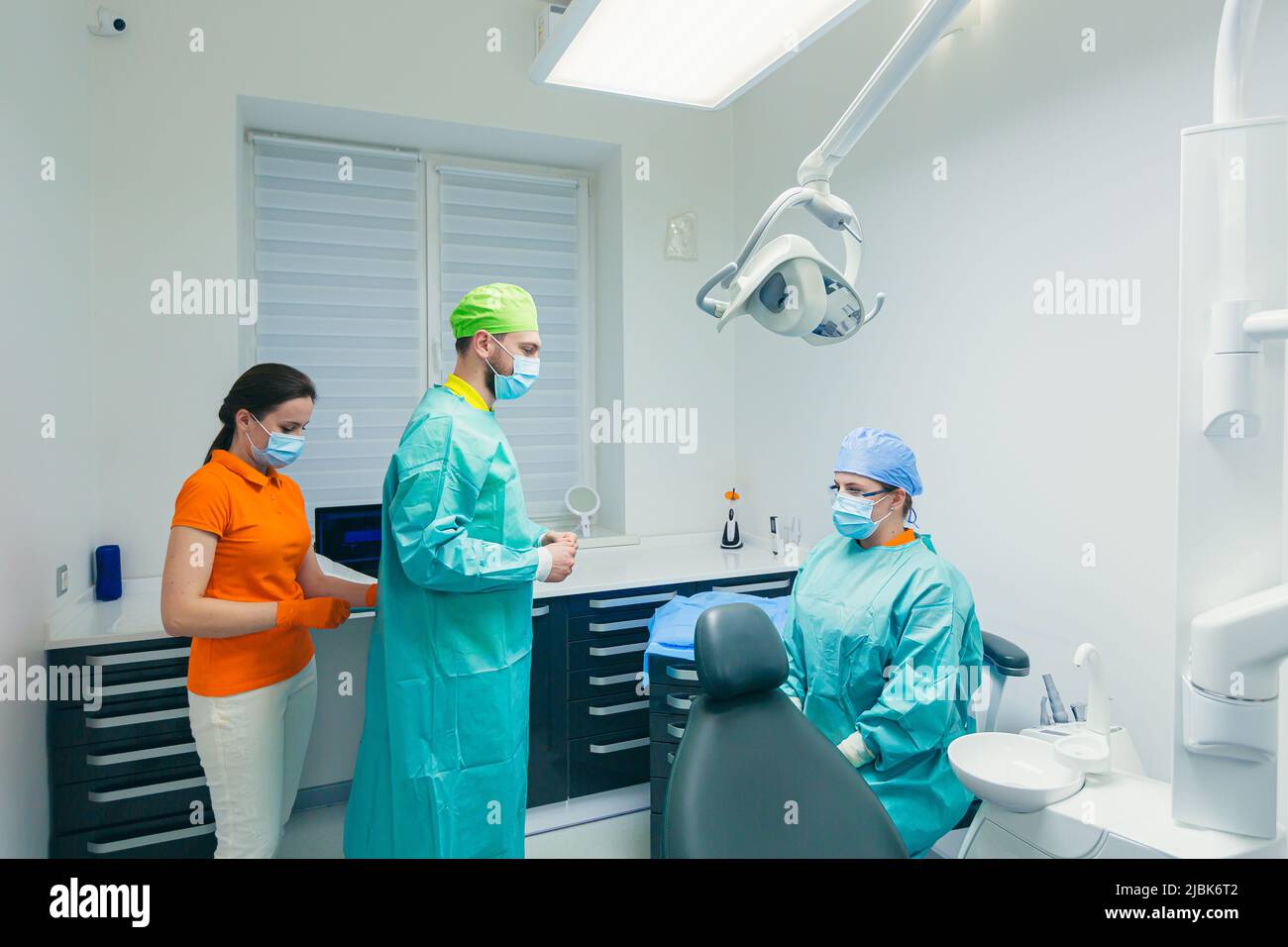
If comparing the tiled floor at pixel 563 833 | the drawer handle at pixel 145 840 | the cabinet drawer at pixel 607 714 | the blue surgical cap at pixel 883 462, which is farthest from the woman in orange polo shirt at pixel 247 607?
the blue surgical cap at pixel 883 462

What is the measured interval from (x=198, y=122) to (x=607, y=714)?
2435 millimetres

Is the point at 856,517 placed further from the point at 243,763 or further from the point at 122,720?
the point at 122,720

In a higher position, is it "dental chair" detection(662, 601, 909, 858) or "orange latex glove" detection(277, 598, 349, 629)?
"orange latex glove" detection(277, 598, 349, 629)

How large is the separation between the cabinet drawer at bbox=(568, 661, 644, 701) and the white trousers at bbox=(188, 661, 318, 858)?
3.34 feet

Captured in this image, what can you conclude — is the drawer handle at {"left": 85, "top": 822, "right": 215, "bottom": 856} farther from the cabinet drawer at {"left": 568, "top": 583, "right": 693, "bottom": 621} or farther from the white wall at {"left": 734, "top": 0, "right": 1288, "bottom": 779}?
the white wall at {"left": 734, "top": 0, "right": 1288, "bottom": 779}

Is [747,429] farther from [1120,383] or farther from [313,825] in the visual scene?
[313,825]

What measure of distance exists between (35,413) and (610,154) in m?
2.34

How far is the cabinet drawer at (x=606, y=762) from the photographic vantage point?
2.62 metres

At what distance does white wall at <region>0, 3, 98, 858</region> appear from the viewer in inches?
68.4

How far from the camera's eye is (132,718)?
206 cm

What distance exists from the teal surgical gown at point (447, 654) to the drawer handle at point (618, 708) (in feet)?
2.62

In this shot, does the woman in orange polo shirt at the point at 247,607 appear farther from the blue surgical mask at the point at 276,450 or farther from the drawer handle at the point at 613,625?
the drawer handle at the point at 613,625

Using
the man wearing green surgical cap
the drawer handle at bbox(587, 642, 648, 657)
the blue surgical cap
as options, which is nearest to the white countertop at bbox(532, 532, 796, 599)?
the drawer handle at bbox(587, 642, 648, 657)

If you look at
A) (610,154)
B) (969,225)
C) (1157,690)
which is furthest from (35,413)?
(1157,690)
